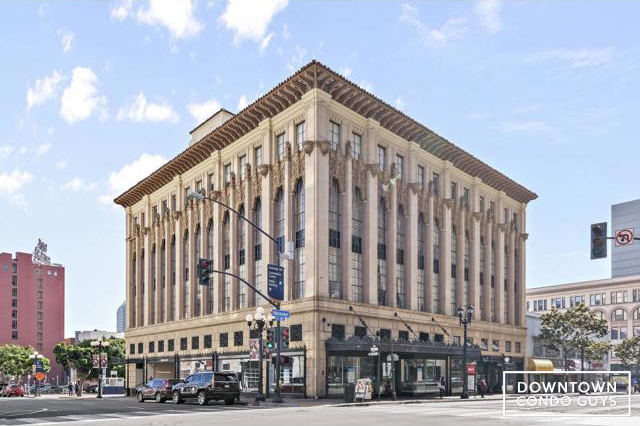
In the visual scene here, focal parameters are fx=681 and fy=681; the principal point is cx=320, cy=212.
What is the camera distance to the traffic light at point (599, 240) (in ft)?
82.8

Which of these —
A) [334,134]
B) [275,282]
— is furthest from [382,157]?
[275,282]

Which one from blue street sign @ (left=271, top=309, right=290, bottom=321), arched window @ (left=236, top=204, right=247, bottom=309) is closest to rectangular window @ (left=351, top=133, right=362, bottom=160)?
arched window @ (left=236, top=204, right=247, bottom=309)

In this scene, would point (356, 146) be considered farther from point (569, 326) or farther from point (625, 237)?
point (569, 326)

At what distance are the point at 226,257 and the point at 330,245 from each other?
1351 centimetres

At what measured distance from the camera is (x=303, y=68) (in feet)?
159

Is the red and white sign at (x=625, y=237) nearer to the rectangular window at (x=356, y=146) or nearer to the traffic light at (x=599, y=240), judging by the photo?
the traffic light at (x=599, y=240)

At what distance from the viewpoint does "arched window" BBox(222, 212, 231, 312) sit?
58.8 metres

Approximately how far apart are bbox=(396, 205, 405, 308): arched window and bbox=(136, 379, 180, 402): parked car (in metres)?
20.4

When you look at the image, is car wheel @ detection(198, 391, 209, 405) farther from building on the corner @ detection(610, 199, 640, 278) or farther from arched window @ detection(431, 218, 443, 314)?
building on the corner @ detection(610, 199, 640, 278)

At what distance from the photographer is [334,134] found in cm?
5081

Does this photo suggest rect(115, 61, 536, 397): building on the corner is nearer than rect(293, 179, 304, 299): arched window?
Yes

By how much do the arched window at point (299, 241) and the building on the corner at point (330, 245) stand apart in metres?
0.12

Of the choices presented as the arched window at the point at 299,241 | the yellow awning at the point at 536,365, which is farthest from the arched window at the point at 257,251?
the yellow awning at the point at 536,365

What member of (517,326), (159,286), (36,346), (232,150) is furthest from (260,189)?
(36,346)
